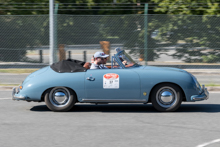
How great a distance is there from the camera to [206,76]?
48.9 feet

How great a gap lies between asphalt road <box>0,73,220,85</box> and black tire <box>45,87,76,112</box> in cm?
515

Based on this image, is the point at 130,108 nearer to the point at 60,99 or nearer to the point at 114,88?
the point at 114,88

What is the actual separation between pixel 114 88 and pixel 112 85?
0.24 feet

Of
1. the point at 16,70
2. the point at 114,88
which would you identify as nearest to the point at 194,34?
the point at 16,70

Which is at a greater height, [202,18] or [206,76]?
[202,18]

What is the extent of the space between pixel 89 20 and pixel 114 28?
98 cm

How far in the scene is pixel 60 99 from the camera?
27.1 ft

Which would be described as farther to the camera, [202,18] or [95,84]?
[202,18]

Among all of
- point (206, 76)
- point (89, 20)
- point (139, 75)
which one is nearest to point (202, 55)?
point (206, 76)

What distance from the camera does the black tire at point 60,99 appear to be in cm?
823

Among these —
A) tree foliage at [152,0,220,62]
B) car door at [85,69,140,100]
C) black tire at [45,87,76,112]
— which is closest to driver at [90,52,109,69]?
car door at [85,69,140,100]
